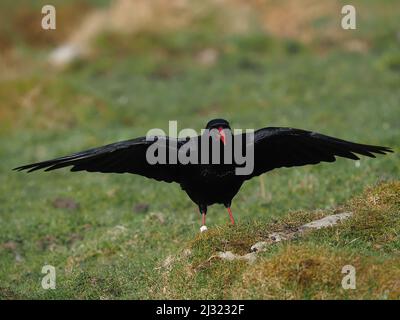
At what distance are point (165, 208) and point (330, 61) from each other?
34.1 ft

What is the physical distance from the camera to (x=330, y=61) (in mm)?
19281

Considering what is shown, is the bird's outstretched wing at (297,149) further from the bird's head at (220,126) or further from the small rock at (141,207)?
the small rock at (141,207)

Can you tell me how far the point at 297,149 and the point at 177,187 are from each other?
388 cm

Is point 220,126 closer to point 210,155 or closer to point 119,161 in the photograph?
point 210,155

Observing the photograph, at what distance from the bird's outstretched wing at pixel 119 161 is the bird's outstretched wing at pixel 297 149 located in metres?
0.82

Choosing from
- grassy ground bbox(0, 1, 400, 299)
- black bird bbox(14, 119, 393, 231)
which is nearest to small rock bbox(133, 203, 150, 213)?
grassy ground bbox(0, 1, 400, 299)

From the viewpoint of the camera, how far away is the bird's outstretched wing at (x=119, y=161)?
262 inches

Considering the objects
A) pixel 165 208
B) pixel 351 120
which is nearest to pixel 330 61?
pixel 351 120

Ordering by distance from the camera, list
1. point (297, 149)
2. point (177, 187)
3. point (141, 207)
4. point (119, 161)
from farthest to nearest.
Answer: point (177, 187)
point (141, 207)
point (297, 149)
point (119, 161)

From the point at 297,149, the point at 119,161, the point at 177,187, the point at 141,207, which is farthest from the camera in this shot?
the point at 177,187

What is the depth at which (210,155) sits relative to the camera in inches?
275

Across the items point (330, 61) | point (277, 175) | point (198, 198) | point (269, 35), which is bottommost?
point (198, 198)

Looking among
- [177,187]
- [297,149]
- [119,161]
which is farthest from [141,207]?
[297,149]
